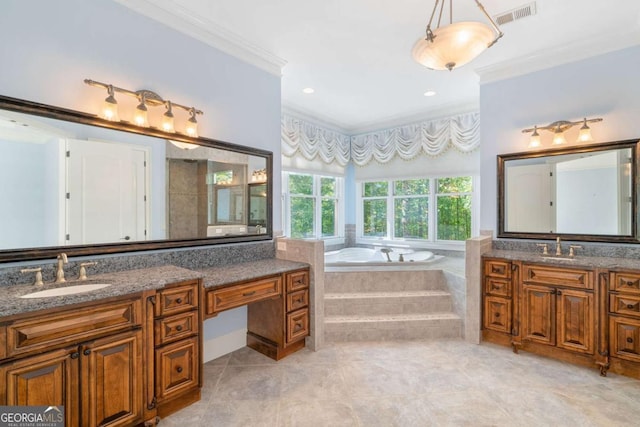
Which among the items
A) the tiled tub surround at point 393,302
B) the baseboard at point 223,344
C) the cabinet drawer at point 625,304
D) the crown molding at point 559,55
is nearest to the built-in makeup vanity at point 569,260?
the cabinet drawer at point 625,304

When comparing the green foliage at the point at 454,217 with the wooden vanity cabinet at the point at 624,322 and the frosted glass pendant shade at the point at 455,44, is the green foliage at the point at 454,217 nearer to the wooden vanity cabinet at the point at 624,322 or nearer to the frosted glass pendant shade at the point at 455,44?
the wooden vanity cabinet at the point at 624,322

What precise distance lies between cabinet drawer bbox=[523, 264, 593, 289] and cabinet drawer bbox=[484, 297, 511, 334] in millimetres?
328

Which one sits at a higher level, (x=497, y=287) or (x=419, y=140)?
(x=419, y=140)

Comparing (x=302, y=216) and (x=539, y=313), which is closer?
(x=539, y=313)

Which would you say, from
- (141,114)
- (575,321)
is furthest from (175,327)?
(575,321)

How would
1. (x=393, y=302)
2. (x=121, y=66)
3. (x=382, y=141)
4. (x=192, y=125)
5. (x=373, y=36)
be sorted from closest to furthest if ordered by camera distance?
(x=121, y=66)
(x=192, y=125)
(x=373, y=36)
(x=393, y=302)
(x=382, y=141)

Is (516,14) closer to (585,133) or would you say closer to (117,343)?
(585,133)

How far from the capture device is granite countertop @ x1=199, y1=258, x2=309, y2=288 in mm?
2188

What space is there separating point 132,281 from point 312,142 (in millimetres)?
3479

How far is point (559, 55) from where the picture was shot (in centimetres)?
291

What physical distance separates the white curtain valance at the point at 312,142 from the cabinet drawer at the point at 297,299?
87.6 inches

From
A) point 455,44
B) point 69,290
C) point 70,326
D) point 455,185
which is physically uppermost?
point 455,44

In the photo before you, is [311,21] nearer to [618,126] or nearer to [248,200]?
[248,200]

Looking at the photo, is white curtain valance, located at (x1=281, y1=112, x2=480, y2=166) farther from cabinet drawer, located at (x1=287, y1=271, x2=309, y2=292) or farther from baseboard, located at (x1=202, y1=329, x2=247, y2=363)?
baseboard, located at (x1=202, y1=329, x2=247, y2=363)
